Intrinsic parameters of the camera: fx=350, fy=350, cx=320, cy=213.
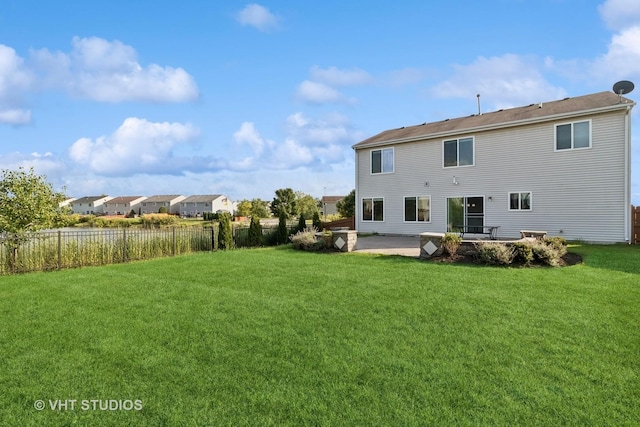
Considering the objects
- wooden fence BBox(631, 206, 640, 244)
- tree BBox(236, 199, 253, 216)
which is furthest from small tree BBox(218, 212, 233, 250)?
tree BBox(236, 199, 253, 216)

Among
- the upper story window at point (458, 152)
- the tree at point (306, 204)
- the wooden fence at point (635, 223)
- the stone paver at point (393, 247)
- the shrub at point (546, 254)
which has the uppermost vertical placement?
the upper story window at point (458, 152)

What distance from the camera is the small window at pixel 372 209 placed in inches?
689

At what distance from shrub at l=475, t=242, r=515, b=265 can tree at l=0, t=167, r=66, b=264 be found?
37.2ft

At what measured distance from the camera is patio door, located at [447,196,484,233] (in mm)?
14539

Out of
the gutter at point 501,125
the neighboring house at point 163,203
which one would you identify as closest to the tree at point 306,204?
the gutter at point 501,125

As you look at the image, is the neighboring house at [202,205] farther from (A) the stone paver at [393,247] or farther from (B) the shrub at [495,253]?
(B) the shrub at [495,253]

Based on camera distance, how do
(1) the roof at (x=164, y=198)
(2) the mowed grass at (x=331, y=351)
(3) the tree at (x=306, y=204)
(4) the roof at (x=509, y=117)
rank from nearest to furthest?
(2) the mowed grass at (x=331, y=351) < (4) the roof at (x=509, y=117) < (3) the tree at (x=306, y=204) < (1) the roof at (x=164, y=198)

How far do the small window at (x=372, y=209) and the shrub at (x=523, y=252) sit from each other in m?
9.48

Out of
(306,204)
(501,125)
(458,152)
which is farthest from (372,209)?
(306,204)

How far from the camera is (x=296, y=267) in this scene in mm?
8336

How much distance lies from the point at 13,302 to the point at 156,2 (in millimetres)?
8735

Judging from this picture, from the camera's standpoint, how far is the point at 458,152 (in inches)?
596

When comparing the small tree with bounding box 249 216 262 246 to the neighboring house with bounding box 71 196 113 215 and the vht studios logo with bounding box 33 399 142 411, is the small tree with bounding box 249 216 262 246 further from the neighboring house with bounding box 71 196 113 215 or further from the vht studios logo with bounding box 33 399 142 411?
the neighboring house with bounding box 71 196 113 215

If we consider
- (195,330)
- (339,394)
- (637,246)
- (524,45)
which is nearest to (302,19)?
(524,45)
